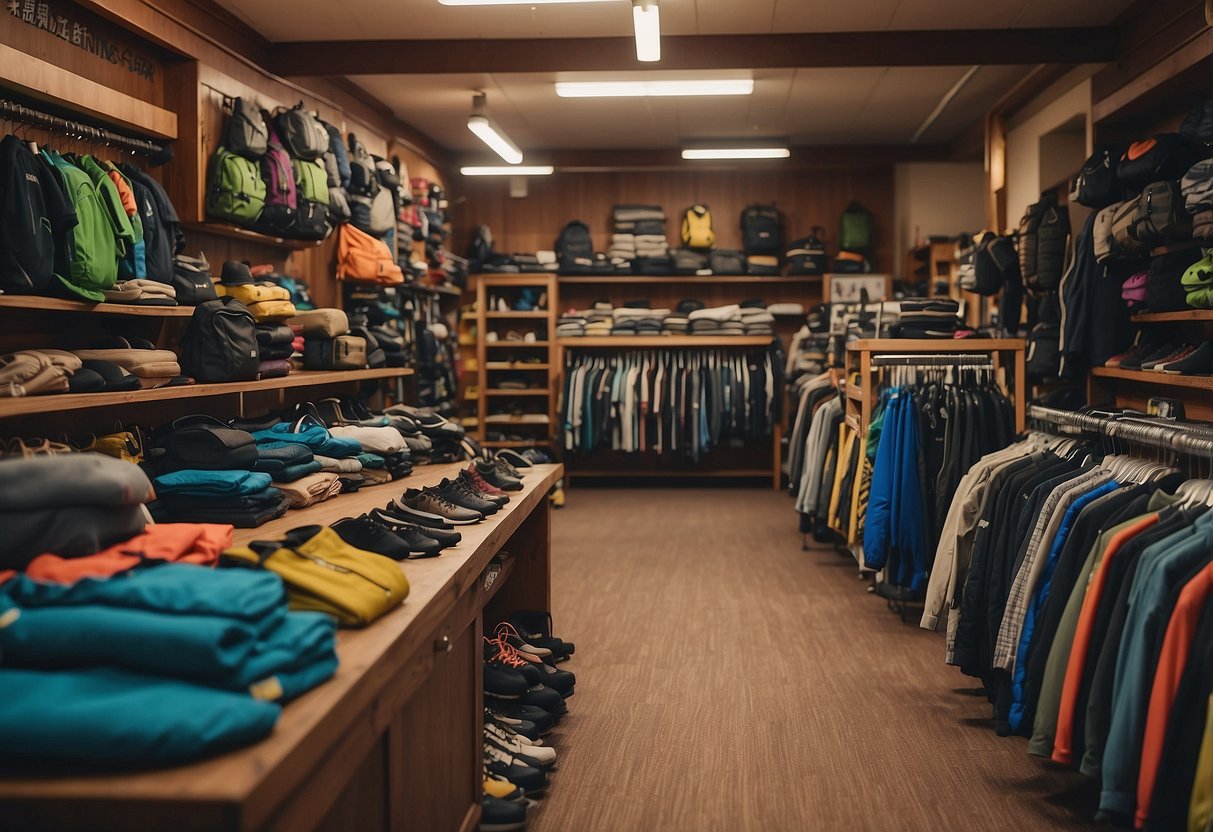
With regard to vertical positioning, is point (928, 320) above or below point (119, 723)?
above

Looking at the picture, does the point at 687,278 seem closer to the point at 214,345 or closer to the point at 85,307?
the point at 214,345

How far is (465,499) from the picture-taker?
326 cm

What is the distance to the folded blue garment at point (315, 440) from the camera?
3729 mm

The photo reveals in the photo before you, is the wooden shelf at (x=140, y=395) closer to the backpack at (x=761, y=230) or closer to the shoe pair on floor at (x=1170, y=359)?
the shoe pair on floor at (x=1170, y=359)

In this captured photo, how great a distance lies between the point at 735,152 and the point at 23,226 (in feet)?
19.6

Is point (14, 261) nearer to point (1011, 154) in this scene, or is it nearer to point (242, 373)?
point (242, 373)

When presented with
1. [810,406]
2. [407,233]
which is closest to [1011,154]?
[810,406]

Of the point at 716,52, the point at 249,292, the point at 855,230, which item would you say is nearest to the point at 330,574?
the point at 249,292

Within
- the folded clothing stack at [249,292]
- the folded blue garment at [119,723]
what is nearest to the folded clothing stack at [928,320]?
the folded clothing stack at [249,292]

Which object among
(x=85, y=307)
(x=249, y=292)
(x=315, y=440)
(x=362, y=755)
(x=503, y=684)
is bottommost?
(x=503, y=684)

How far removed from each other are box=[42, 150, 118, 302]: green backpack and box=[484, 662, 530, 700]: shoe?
187 centimetres

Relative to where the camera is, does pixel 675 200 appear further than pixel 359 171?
Yes

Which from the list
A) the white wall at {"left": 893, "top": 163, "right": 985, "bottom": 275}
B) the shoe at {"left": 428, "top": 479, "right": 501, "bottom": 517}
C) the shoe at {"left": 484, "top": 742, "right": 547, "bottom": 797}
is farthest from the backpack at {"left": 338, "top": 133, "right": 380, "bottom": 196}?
the white wall at {"left": 893, "top": 163, "right": 985, "bottom": 275}

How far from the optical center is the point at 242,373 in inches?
168
